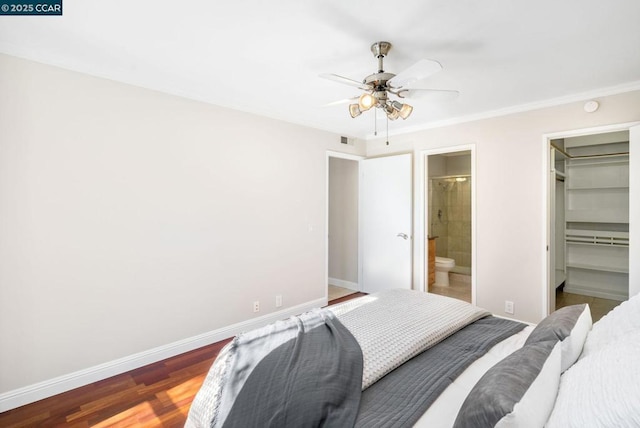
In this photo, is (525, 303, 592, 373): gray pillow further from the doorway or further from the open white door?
the doorway

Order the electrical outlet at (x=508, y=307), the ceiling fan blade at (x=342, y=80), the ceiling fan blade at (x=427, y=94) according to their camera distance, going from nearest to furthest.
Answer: the ceiling fan blade at (x=342, y=80) < the ceiling fan blade at (x=427, y=94) < the electrical outlet at (x=508, y=307)

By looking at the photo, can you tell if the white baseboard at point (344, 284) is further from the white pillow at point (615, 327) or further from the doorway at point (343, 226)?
the white pillow at point (615, 327)

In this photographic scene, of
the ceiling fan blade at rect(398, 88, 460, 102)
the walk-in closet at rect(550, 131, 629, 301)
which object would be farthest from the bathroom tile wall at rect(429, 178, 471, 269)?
the ceiling fan blade at rect(398, 88, 460, 102)

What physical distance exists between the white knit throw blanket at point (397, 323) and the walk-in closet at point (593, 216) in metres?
3.00

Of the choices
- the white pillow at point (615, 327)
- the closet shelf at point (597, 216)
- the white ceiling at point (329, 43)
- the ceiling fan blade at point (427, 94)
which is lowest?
the white pillow at point (615, 327)

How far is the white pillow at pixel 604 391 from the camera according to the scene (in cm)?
76

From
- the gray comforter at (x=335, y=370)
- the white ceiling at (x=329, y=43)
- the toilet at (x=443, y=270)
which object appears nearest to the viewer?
the gray comforter at (x=335, y=370)

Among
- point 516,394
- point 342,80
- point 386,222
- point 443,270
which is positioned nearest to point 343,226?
point 386,222

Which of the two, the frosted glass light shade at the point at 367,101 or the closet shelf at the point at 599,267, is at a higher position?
the frosted glass light shade at the point at 367,101

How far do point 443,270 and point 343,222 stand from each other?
1845mm

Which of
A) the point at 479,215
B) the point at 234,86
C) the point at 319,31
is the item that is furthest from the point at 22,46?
the point at 479,215

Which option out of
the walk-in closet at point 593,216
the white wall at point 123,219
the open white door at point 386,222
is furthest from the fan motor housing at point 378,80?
the walk-in closet at point 593,216

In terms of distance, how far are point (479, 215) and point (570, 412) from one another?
9.98 feet

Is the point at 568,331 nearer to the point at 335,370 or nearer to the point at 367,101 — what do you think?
the point at 335,370
